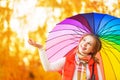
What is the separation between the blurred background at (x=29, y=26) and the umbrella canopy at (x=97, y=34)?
213 millimetres

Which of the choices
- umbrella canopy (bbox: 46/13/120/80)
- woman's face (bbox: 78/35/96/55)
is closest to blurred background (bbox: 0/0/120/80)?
umbrella canopy (bbox: 46/13/120/80)

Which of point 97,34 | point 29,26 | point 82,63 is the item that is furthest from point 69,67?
point 29,26

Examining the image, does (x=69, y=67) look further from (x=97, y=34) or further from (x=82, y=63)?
(x=97, y=34)

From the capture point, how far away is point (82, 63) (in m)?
2.01

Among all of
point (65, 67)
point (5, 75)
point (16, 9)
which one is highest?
point (16, 9)

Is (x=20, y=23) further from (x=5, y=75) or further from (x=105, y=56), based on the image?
(x=105, y=56)

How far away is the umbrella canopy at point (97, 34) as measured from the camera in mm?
2004

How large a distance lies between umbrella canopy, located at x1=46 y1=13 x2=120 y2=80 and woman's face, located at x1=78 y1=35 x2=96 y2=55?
0.14ft

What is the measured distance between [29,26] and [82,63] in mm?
518

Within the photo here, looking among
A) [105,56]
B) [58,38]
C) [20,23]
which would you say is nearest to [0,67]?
[20,23]

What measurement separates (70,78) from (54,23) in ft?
1.54

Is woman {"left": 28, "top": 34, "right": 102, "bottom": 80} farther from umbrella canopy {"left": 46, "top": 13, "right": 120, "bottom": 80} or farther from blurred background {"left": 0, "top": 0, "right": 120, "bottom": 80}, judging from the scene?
blurred background {"left": 0, "top": 0, "right": 120, "bottom": 80}

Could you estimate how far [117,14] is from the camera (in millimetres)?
2316

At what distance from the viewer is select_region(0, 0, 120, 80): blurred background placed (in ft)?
7.30
